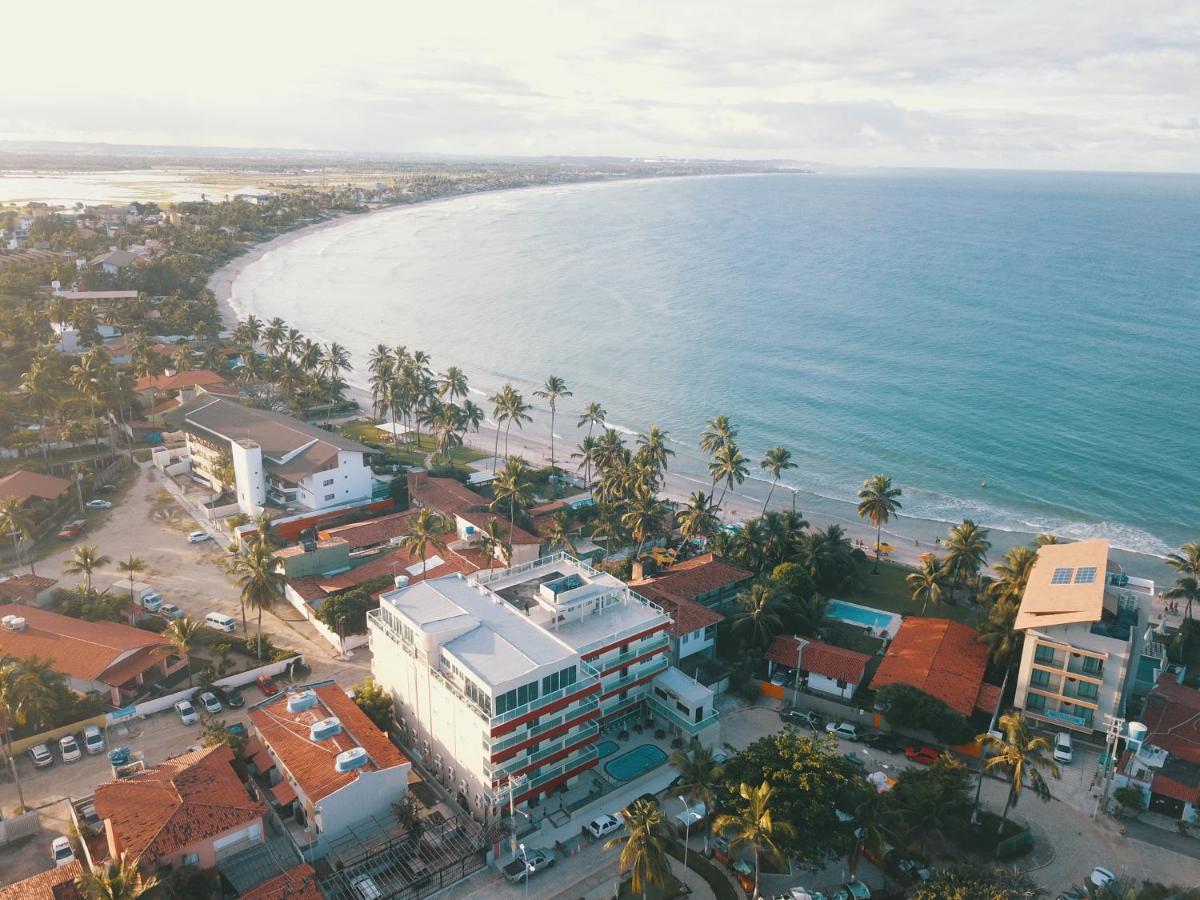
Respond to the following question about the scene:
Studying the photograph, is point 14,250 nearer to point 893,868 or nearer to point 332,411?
point 332,411

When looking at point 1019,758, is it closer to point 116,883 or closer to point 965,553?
point 965,553

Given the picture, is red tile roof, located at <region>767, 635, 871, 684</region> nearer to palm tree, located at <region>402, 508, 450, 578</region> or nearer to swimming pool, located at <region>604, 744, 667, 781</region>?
swimming pool, located at <region>604, 744, 667, 781</region>

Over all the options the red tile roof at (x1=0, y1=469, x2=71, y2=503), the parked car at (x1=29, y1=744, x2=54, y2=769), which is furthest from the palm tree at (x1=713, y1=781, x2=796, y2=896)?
the red tile roof at (x1=0, y1=469, x2=71, y2=503)

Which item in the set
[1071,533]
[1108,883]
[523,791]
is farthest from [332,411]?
[1108,883]

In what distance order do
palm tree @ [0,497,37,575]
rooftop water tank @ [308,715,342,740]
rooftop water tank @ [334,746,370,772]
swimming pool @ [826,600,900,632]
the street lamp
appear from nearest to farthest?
the street lamp, rooftop water tank @ [334,746,370,772], rooftop water tank @ [308,715,342,740], swimming pool @ [826,600,900,632], palm tree @ [0,497,37,575]

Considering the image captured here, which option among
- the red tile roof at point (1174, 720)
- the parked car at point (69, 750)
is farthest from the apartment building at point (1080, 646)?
the parked car at point (69, 750)
